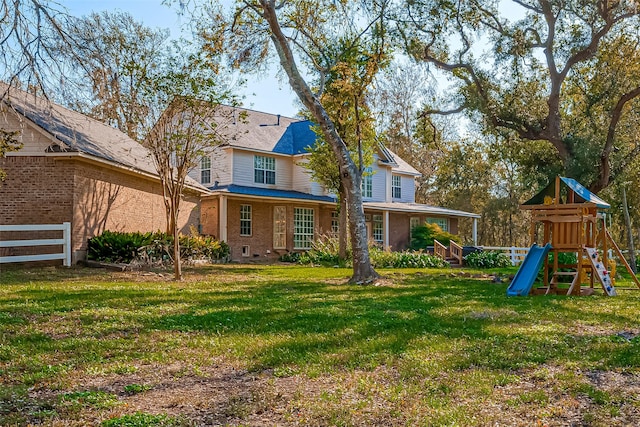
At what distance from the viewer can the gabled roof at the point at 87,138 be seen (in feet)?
52.5

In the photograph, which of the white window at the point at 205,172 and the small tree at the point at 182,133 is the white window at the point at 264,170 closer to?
the white window at the point at 205,172

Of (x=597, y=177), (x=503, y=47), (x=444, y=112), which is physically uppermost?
(x=503, y=47)

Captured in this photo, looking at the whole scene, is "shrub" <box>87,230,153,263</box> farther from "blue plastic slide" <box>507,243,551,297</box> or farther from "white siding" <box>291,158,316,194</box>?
"white siding" <box>291,158,316,194</box>

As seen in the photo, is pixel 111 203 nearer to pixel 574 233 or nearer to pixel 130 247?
pixel 130 247

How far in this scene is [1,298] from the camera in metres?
9.71

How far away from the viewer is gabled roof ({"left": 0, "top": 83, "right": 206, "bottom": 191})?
16.0 m

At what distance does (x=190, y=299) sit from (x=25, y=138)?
380 inches

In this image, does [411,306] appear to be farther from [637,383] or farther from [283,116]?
[283,116]

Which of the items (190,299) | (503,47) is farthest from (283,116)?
(190,299)

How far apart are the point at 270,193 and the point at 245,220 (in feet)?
5.71

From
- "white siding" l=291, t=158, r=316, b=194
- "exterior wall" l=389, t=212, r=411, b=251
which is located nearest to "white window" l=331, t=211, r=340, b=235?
"white siding" l=291, t=158, r=316, b=194

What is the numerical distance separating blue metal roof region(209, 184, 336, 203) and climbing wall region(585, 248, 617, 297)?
50.9 feet

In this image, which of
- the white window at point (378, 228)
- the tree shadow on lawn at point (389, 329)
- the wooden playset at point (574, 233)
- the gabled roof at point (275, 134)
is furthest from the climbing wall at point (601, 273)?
the white window at point (378, 228)

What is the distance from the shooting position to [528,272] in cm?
1336
